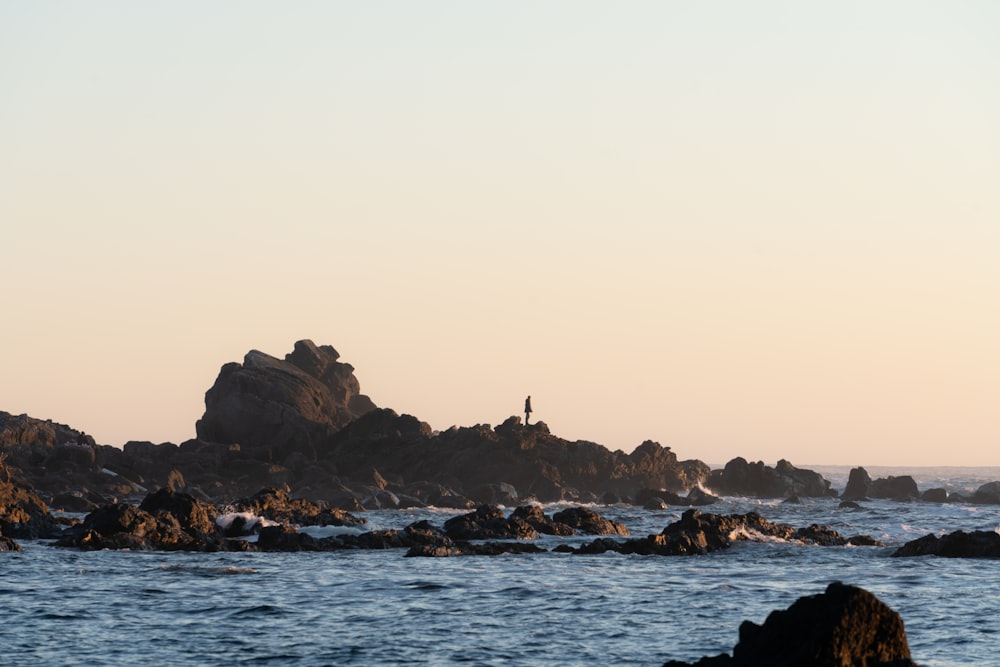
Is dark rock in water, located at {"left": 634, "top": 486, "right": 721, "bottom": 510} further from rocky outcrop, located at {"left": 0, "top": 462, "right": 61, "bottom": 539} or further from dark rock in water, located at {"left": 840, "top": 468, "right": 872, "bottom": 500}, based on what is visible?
rocky outcrop, located at {"left": 0, "top": 462, "right": 61, "bottom": 539}

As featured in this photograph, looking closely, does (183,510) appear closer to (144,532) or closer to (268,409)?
(144,532)

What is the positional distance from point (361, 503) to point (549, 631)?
57.9 meters

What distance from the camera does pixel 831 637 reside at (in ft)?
64.9

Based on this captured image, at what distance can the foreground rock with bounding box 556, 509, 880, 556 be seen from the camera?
53.5 m

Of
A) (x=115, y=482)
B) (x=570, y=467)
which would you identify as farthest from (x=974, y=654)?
(x=570, y=467)

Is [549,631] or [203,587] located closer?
[549,631]

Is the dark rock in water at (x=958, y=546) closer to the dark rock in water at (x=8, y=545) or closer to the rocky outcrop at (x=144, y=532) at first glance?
the rocky outcrop at (x=144, y=532)

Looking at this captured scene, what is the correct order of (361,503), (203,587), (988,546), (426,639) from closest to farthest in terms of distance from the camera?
(426,639)
(203,587)
(988,546)
(361,503)

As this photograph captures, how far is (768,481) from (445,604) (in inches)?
3351

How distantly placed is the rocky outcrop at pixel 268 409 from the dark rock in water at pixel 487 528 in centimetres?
5350

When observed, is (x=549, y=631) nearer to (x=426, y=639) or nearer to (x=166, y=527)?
A: (x=426, y=639)

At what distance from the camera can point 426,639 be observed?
105 feet

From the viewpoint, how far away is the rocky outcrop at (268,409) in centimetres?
11369

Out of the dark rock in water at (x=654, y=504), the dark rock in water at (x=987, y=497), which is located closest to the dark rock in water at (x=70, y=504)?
the dark rock in water at (x=654, y=504)
